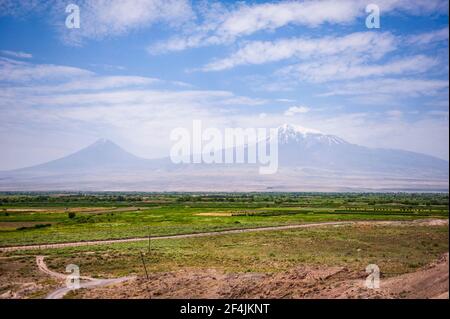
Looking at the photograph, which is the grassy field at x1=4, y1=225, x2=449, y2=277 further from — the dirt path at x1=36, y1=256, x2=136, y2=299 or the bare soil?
the bare soil

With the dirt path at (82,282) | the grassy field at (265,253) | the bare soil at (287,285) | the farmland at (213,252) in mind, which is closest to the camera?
the bare soil at (287,285)

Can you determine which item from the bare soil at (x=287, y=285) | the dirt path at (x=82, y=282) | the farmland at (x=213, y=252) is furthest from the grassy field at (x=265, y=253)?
the bare soil at (x=287, y=285)

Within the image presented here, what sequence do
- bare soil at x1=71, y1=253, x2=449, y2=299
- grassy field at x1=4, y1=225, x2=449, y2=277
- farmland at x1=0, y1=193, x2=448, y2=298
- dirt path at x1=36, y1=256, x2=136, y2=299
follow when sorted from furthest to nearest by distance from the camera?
grassy field at x1=4, y1=225, x2=449, y2=277 → farmland at x1=0, y1=193, x2=448, y2=298 → dirt path at x1=36, y1=256, x2=136, y2=299 → bare soil at x1=71, y1=253, x2=449, y2=299

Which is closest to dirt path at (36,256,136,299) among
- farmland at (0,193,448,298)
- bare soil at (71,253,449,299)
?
farmland at (0,193,448,298)

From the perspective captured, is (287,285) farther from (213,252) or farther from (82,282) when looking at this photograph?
(213,252)

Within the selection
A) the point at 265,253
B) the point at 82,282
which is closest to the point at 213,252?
the point at 265,253

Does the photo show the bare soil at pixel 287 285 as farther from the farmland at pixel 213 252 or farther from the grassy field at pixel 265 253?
the grassy field at pixel 265 253

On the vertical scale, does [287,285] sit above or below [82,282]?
above

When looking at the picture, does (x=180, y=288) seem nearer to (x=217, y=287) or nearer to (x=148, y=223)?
(x=217, y=287)

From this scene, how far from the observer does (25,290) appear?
20.1 m

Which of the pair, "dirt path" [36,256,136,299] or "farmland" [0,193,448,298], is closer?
"dirt path" [36,256,136,299]

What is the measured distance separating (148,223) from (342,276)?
38.6m

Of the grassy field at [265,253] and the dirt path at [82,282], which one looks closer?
the dirt path at [82,282]
